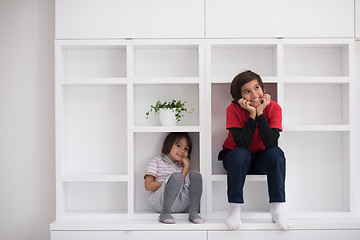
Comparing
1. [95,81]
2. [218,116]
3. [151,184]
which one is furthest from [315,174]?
[95,81]

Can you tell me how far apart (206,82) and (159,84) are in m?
0.35

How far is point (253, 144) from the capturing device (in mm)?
2230

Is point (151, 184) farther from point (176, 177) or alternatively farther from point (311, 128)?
point (311, 128)

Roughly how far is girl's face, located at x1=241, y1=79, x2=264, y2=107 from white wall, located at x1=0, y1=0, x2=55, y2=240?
1238 mm

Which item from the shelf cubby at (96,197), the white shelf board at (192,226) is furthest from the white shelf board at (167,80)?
the white shelf board at (192,226)

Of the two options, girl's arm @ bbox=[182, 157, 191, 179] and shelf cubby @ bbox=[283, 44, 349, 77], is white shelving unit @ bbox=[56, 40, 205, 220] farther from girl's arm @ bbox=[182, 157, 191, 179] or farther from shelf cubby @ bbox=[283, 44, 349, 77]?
shelf cubby @ bbox=[283, 44, 349, 77]

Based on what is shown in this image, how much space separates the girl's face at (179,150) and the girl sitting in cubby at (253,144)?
0.27 meters

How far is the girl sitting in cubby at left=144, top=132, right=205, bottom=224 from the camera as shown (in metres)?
2.15

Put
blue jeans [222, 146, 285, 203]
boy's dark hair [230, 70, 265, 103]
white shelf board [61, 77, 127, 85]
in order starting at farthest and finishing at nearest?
white shelf board [61, 77, 127, 85], boy's dark hair [230, 70, 265, 103], blue jeans [222, 146, 285, 203]

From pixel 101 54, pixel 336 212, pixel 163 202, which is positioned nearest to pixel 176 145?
pixel 163 202

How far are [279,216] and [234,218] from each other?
25cm

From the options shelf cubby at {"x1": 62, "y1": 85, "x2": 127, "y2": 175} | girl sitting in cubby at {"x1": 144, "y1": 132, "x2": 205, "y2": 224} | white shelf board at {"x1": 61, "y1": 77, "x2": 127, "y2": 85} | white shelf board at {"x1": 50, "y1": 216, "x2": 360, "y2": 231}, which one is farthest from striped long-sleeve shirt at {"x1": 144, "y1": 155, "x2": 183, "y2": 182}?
white shelf board at {"x1": 61, "y1": 77, "x2": 127, "y2": 85}

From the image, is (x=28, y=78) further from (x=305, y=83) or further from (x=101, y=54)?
(x=305, y=83)

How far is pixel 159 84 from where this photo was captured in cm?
245
